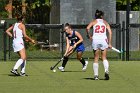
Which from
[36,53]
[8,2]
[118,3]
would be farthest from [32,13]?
[36,53]

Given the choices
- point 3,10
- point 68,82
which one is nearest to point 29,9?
point 3,10

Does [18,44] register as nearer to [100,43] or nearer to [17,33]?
[17,33]

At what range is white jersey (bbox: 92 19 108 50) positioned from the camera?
1752 cm

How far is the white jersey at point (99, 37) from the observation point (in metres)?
17.5

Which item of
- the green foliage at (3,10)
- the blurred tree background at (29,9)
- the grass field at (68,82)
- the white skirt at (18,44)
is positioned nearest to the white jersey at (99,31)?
the grass field at (68,82)

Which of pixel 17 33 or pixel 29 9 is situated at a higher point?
pixel 29 9

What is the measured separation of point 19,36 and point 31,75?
5.16 ft

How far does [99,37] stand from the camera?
57.6 ft

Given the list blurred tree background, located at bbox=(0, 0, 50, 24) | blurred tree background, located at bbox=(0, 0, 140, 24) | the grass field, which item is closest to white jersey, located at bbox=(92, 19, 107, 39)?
the grass field

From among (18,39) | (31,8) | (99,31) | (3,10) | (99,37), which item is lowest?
(18,39)

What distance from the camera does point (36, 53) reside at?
3269 centimetres

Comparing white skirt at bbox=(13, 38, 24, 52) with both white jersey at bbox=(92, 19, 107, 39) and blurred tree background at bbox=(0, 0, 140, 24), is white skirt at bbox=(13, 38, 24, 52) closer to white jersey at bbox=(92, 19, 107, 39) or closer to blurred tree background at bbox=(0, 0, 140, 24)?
white jersey at bbox=(92, 19, 107, 39)

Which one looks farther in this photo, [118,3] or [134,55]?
[118,3]

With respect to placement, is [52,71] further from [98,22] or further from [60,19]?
[60,19]
